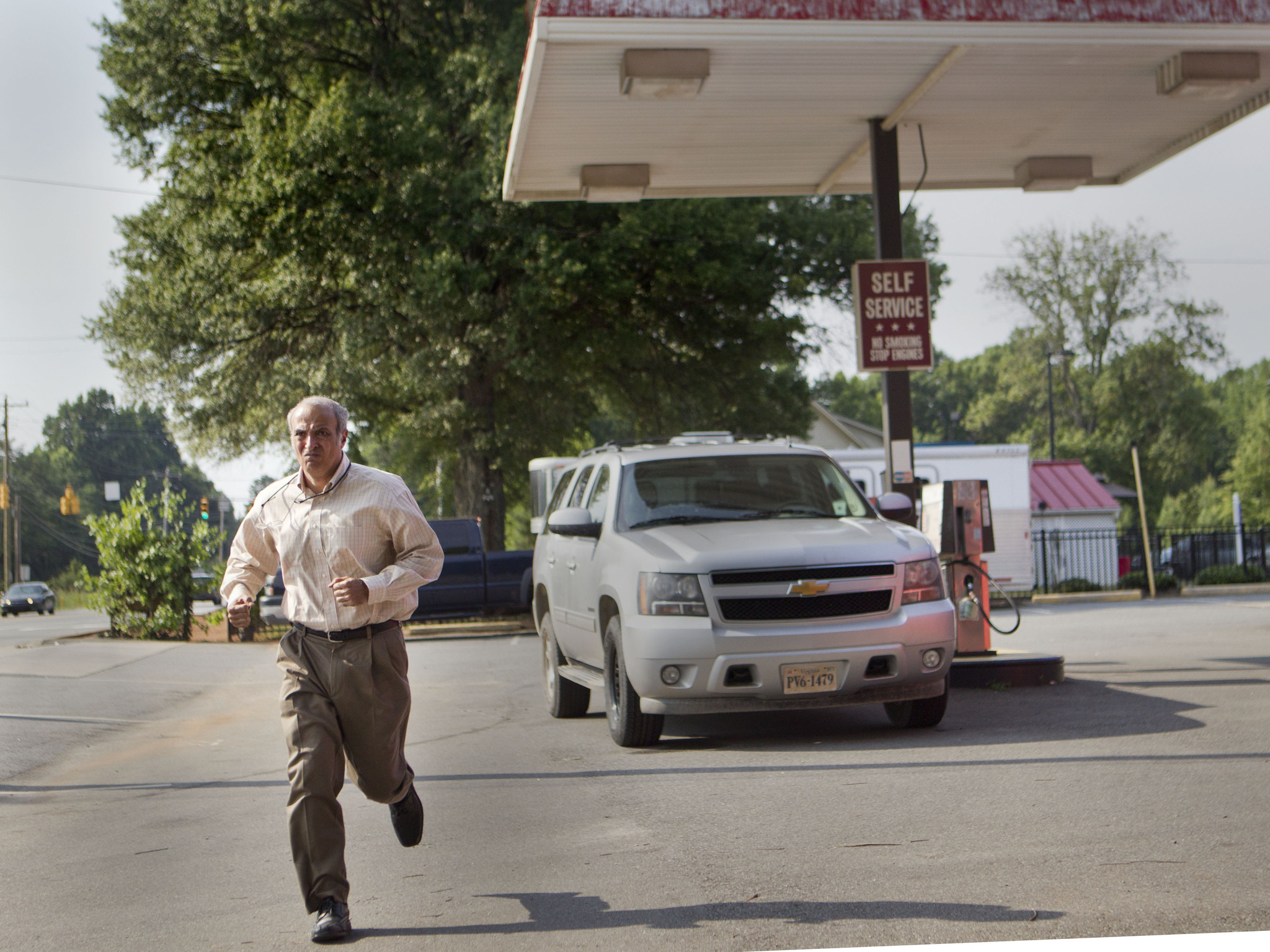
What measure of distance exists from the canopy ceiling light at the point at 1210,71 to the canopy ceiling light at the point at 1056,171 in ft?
10.8

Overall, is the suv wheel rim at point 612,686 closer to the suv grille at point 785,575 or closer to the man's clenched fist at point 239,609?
the suv grille at point 785,575

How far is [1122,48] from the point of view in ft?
37.8

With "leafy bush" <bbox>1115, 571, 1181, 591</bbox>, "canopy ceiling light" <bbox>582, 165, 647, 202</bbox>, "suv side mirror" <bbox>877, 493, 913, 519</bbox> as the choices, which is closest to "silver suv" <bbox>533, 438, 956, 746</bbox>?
"suv side mirror" <bbox>877, 493, 913, 519</bbox>

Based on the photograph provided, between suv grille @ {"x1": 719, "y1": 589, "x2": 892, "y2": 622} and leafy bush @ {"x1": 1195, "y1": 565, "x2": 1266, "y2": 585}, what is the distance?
944 inches

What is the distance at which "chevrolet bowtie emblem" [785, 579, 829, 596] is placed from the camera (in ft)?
27.1

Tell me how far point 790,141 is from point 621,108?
235 centimetres

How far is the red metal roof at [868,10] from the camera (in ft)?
35.4

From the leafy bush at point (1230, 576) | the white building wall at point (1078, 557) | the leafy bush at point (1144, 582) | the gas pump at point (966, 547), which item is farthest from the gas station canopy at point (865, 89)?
the leafy bush at point (1230, 576)

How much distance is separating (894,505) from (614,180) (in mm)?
7102

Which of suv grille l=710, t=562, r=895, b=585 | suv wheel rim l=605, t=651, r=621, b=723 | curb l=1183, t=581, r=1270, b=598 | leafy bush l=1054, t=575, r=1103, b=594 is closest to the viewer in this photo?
suv grille l=710, t=562, r=895, b=585

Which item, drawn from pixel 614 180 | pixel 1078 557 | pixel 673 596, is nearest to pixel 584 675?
pixel 673 596

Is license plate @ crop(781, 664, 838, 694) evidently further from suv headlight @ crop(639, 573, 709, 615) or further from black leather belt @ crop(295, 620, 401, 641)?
black leather belt @ crop(295, 620, 401, 641)

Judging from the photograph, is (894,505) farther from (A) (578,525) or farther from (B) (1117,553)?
(B) (1117,553)

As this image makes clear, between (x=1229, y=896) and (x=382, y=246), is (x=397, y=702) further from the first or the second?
(x=382, y=246)
